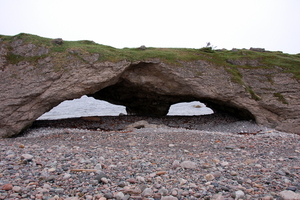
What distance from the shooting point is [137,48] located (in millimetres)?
17031

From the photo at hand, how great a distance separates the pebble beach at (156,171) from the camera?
4766mm

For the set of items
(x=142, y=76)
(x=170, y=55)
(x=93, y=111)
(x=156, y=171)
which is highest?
(x=170, y=55)

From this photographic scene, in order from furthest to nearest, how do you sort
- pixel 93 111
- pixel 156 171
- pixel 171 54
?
pixel 93 111, pixel 171 54, pixel 156 171

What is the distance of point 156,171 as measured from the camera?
20.2ft

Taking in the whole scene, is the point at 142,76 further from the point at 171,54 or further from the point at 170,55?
the point at 171,54

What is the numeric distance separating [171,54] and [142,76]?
259cm

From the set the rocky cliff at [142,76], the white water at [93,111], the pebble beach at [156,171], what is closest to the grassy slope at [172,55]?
the rocky cliff at [142,76]

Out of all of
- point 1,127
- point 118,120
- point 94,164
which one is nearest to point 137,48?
point 118,120

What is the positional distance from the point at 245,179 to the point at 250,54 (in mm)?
14424

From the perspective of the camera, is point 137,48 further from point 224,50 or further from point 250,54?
point 250,54

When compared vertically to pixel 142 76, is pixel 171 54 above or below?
above

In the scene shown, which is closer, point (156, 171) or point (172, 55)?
point (156, 171)

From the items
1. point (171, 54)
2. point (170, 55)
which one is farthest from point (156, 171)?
point (171, 54)

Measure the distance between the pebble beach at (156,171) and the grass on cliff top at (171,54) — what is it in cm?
668
